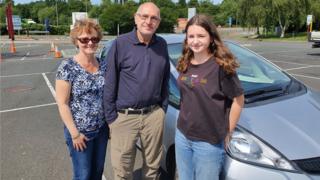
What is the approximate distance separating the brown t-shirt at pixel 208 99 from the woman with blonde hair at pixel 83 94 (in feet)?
2.53

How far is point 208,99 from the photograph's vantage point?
2.73 meters

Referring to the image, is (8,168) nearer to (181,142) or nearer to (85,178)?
(85,178)

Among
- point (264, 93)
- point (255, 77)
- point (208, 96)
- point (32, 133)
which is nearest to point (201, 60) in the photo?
point (208, 96)

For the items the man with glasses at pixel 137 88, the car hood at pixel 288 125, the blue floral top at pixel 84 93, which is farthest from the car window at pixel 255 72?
the blue floral top at pixel 84 93

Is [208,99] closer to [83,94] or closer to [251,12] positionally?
[83,94]

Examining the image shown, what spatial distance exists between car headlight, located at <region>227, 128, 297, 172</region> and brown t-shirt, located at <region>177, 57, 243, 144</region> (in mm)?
247

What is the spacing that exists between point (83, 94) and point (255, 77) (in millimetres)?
2006

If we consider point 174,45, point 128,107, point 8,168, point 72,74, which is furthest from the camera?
point 8,168

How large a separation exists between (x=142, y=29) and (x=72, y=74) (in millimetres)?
659

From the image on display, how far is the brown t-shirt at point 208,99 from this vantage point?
271 cm

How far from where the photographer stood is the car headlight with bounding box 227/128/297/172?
2799 mm

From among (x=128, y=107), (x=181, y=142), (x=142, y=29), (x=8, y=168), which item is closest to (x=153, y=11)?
(x=142, y=29)

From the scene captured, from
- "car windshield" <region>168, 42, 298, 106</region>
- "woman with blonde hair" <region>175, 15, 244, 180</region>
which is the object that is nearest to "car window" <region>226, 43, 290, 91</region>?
"car windshield" <region>168, 42, 298, 106</region>

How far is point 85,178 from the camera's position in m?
3.36
